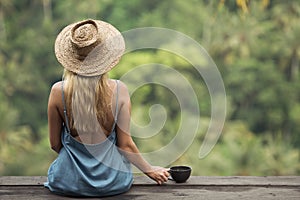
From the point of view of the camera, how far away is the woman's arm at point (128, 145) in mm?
2141

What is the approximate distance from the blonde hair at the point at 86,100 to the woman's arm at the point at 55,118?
0.13 ft

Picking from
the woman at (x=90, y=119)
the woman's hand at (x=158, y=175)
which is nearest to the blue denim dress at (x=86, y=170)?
the woman at (x=90, y=119)

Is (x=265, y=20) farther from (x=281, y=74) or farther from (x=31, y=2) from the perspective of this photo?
(x=31, y=2)

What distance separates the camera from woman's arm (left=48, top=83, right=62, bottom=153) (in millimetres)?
2098

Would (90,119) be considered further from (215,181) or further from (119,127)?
(215,181)

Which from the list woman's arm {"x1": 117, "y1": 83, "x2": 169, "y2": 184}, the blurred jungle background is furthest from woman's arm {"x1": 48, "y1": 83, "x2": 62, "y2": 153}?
the blurred jungle background

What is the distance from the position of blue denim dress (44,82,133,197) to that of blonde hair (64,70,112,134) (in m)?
0.07

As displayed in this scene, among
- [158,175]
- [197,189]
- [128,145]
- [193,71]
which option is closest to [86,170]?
[128,145]

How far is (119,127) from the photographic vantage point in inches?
85.7

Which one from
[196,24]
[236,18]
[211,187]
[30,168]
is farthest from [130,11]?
[211,187]

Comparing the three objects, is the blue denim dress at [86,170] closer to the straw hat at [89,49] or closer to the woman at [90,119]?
the woman at [90,119]

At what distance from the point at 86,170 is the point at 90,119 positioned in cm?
21

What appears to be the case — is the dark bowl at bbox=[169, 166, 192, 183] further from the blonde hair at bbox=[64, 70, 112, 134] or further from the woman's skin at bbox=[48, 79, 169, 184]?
the blonde hair at bbox=[64, 70, 112, 134]

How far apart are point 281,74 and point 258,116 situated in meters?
1.48
